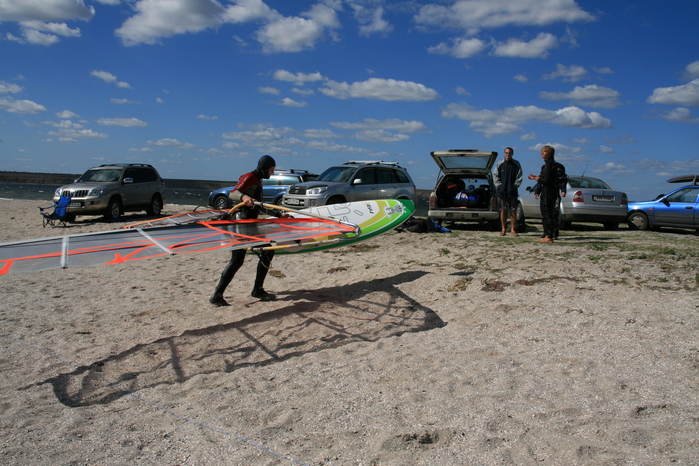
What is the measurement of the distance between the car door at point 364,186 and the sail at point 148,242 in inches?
245

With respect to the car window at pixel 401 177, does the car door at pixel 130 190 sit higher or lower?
lower

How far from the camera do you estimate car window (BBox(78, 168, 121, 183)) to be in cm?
1526

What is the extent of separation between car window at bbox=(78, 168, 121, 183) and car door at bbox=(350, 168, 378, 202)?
8.48 meters

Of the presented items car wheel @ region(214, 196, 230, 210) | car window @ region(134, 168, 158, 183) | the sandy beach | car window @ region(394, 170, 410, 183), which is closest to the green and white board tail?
the sandy beach

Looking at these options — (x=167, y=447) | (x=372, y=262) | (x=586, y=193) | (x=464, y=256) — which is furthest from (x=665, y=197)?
(x=167, y=447)

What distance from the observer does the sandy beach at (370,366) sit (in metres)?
2.96

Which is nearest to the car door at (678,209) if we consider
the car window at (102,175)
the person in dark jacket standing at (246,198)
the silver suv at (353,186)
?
the silver suv at (353,186)

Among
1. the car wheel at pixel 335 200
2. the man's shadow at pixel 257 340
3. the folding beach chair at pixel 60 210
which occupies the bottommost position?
the man's shadow at pixel 257 340

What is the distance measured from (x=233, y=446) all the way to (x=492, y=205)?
9813mm

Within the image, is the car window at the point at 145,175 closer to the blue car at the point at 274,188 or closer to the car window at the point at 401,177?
the blue car at the point at 274,188

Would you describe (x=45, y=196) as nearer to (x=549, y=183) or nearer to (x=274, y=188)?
(x=274, y=188)

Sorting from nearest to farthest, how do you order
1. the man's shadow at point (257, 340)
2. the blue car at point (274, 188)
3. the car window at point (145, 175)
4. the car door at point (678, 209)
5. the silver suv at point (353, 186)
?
the man's shadow at point (257, 340) → the car door at point (678, 209) → the silver suv at point (353, 186) → the car window at point (145, 175) → the blue car at point (274, 188)

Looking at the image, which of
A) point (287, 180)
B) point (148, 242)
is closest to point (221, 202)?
point (287, 180)

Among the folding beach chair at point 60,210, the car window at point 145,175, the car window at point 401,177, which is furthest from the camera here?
the car window at point 145,175
